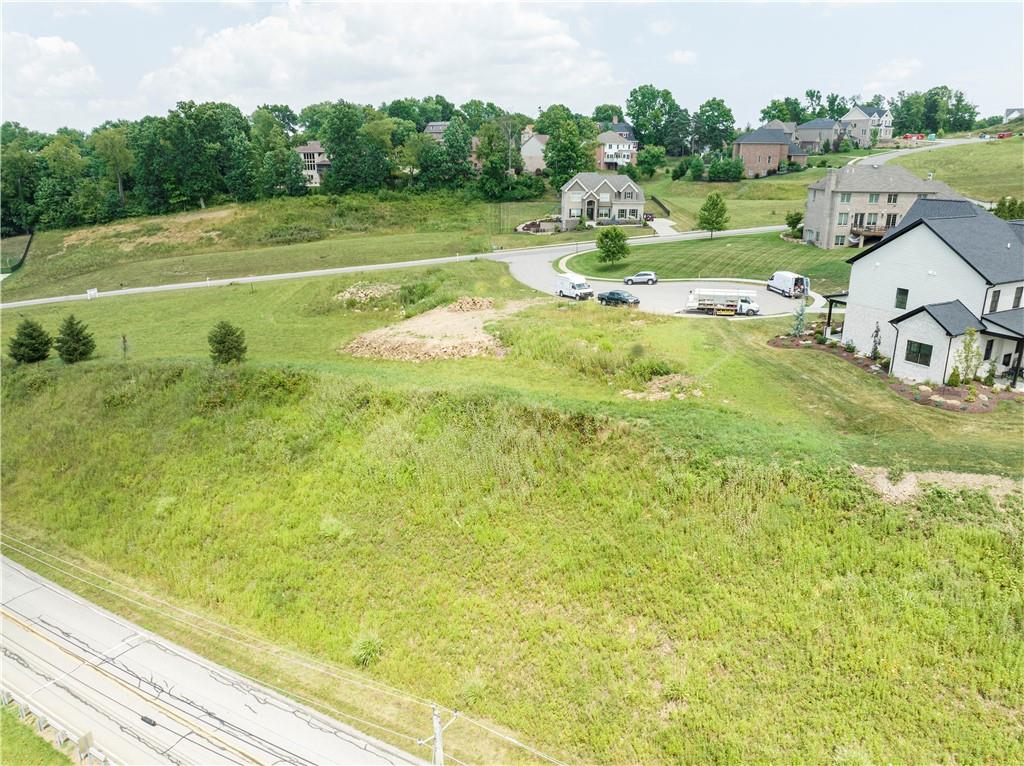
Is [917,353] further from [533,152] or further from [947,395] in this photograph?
[533,152]

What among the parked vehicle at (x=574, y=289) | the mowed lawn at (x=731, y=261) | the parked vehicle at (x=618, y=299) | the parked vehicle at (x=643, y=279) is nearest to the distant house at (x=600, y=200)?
the mowed lawn at (x=731, y=261)

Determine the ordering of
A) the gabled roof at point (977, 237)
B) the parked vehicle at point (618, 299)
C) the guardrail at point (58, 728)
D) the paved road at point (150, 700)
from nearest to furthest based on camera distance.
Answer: the guardrail at point (58, 728), the paved road at point (150, 700), the gabled roof at point (977, 237), the parked vehicle at point (618, 299)

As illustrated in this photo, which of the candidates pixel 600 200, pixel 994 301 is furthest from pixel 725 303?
pixel 600 200

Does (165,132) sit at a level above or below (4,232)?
above

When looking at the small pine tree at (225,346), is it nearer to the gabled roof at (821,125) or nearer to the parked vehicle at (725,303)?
the parked vehicle at (725,303)

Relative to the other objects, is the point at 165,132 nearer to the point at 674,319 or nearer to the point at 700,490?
the point at 674,319

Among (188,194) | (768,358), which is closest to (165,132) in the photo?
(188,194)

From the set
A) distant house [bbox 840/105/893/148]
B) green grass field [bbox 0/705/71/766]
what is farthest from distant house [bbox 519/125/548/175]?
green grass field [bbox 0/705/71/766]
